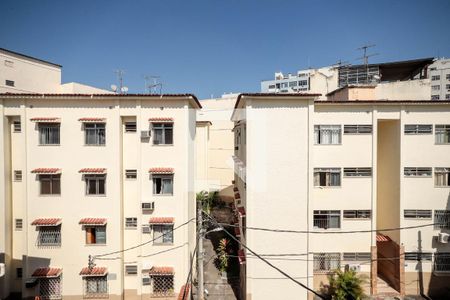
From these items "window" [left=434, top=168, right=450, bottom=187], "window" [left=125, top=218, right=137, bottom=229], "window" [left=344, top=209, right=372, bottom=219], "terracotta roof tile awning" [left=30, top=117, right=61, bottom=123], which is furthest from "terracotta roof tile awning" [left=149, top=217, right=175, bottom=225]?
"window" [left=434, top=168, right=450, bottom=187]

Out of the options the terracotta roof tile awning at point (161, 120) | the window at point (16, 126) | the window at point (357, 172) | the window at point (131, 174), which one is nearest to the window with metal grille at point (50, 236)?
the window at point (131, 174)

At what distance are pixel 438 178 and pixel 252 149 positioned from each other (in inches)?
421

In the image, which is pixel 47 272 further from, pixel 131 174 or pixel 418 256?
pixel 418 256

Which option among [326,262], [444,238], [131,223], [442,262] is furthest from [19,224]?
[442,262]

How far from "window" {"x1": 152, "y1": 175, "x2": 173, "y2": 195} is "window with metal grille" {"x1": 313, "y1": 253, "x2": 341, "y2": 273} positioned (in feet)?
29.0

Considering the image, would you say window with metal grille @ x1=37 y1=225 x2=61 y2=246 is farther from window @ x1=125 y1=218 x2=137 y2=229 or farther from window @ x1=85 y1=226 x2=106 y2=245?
window @ x1=125 y1=218 x2=137 y2=229

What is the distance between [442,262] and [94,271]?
18901mm

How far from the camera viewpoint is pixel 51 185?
13086mm

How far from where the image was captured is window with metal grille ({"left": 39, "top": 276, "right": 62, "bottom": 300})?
12906mm

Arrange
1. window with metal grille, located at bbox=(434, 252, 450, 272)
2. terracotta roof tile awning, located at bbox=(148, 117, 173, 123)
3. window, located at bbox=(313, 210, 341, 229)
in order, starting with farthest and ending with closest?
window with metal grille, located at bbox=(434, 252, 450, 272) → window, located at bbox=(313, 210, 341, 229) → terracotta roof tile awning, located at bbox=(148, 117, 173, 123)

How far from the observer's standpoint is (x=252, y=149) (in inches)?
513

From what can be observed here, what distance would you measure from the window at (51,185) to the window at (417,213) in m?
18.8

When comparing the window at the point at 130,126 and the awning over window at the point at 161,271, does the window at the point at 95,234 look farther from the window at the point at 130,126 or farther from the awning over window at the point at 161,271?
the window at the point at 130,126

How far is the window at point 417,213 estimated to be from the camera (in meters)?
14.1
